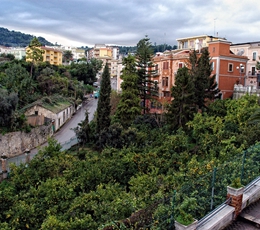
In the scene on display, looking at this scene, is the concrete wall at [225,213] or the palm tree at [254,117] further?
the palm tree at [254,117]

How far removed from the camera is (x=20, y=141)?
23.2m

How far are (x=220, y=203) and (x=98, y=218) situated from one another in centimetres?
453

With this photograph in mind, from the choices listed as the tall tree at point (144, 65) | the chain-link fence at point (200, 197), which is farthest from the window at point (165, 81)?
the chain-link fence at point (200, 197)

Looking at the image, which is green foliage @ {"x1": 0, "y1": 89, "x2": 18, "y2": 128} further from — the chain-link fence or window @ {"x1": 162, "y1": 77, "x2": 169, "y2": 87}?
the chain-link fence

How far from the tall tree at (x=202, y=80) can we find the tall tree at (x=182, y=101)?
1894mm

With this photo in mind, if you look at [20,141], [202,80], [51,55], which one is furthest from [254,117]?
[51,55]

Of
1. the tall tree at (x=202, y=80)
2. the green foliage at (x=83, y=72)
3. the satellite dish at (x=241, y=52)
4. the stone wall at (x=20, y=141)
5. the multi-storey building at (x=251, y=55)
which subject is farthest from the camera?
the green foliage at (x=83, y=72)

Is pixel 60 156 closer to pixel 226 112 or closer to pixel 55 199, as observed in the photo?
pixel 55 199

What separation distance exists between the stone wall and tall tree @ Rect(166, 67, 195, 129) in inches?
502

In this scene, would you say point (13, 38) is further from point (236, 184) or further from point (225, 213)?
point (225, 213)

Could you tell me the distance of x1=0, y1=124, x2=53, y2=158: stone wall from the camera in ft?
71.2

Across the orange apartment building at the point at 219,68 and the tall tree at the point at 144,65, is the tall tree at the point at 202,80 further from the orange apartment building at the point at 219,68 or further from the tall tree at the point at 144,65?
the tall tree at the point at 144,65

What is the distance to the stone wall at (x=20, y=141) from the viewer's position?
21.7 meters

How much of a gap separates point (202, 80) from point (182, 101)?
3676mm
